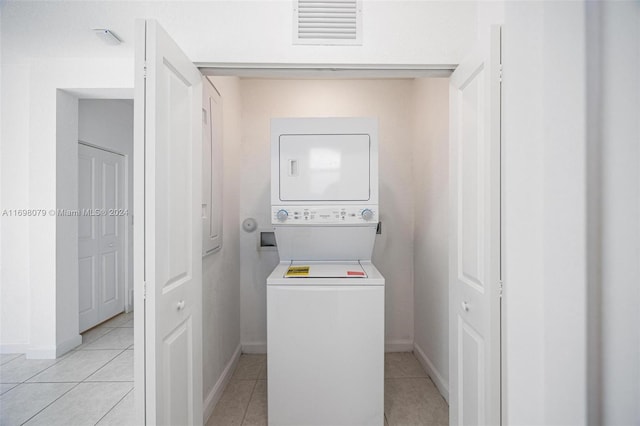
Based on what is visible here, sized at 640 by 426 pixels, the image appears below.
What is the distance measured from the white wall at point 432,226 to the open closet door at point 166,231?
1674 millimetres

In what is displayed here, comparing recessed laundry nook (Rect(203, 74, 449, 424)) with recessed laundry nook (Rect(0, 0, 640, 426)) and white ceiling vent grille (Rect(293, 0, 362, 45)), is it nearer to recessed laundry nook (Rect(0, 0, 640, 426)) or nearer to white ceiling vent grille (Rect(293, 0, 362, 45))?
recessed laundry nook (Rect(0, 0, 640, 426))

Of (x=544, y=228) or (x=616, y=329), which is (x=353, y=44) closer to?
(x=544, y=228)

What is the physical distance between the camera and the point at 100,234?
3.75 m

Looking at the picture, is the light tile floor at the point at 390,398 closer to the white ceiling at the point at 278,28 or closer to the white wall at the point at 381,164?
the white wall at the point at 381,164

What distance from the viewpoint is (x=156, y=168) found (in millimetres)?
1208

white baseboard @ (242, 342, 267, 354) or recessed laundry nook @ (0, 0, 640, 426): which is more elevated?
recessed laundry nook @ (0, 0, 640, 426)

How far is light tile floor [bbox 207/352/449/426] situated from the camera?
2078 mm

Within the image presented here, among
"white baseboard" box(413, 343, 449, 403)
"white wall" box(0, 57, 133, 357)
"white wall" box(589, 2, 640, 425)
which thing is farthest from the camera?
"white wall" box(0, 57, 133, 357)

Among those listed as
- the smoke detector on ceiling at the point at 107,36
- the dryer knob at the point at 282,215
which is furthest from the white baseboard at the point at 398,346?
the smoke detector on ceiling at the point at 107,36

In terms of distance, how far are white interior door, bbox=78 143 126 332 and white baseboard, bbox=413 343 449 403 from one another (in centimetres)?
347

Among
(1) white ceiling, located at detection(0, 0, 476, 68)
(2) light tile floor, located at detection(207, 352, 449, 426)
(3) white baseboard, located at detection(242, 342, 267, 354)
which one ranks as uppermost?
(1) white ceiling, located at detection(0, 0, 476, 68)

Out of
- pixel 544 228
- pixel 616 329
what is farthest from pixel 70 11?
pixel 616 329

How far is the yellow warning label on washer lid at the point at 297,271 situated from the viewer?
6.47 feet

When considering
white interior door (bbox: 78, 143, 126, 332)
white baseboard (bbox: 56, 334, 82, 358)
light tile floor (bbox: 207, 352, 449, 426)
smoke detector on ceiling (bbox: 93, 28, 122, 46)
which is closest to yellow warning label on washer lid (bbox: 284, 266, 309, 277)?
light tile floor (bbox: 207, 352, 449, 426)
